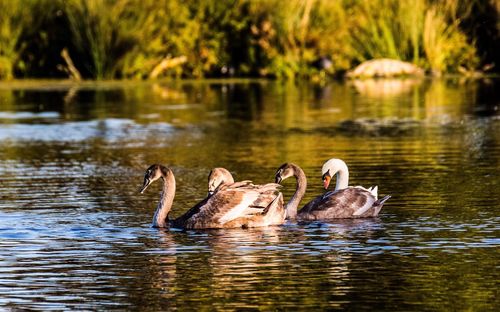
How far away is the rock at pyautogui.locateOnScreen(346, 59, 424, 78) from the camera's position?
2042 inches

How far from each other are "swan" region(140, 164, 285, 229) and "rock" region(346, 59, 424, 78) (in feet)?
115

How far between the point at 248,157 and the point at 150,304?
12.9 meters

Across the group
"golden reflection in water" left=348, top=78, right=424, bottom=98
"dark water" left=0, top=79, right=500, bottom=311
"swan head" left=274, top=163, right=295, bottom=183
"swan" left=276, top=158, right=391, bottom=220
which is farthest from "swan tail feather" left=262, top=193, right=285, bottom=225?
"golden reflection in water" left=348, top=78, right=424, bottom=98

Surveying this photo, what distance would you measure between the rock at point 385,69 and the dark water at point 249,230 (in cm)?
1250

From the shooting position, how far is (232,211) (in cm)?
1686

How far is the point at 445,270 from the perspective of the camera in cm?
1376

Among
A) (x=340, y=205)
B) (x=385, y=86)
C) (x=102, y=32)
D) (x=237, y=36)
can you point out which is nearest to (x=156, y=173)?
(x=340, y=205)

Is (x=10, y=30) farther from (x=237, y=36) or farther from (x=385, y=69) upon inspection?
(x=385, y=69)

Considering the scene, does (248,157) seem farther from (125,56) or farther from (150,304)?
(125,56)

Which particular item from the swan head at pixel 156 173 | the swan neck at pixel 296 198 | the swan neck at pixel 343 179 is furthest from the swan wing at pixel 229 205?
the swan neck at pixel 343 179

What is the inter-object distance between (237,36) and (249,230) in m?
36.8

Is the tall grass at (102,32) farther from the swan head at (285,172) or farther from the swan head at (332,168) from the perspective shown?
the swan head at (285,172)

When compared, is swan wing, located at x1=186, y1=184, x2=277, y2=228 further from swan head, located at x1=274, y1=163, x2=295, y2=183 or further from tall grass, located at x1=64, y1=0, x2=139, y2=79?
tall grass, located at x1=64, y1=0, x2=139, y2=79

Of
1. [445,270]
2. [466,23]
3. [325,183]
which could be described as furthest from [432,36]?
[445,270]
